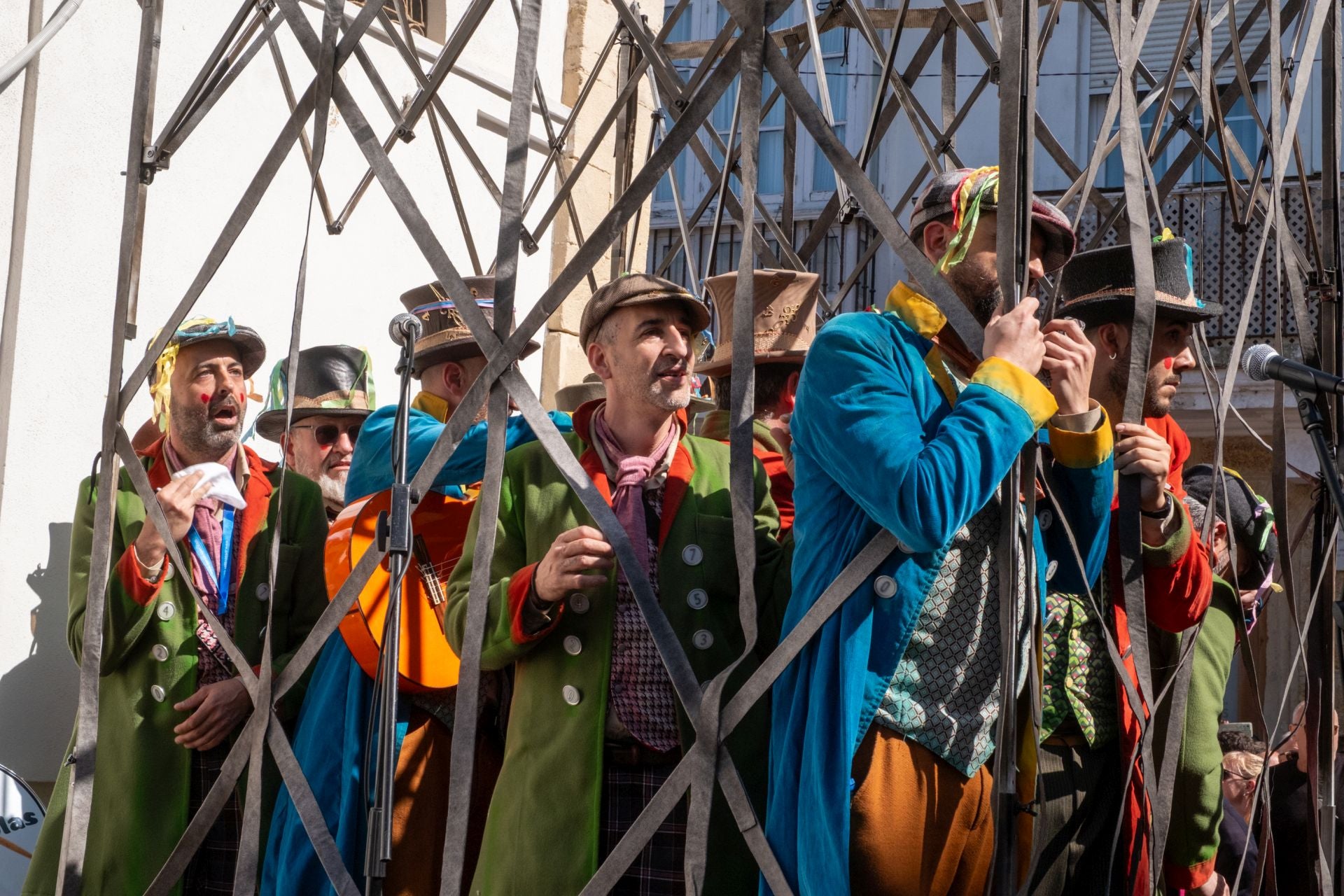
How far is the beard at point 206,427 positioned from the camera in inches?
168

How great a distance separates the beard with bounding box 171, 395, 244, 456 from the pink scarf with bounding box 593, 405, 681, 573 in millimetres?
1345

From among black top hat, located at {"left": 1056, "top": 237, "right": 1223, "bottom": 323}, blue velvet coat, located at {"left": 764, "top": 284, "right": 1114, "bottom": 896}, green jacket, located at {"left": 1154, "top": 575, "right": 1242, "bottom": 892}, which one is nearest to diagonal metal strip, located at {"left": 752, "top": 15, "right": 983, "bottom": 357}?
blue velvet coat, located at {"left": 764, "top": 284, "right": 1114, "bottom": 896}

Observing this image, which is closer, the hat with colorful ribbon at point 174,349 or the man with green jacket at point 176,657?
the man with green jacket at point 176,657

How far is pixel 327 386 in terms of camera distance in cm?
509

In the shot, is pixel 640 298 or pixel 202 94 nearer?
pixel 640 298

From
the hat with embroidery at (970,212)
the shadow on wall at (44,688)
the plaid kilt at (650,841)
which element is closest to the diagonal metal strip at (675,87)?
the hat with embroidery at (970,212)

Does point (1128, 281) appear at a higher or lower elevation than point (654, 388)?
higher

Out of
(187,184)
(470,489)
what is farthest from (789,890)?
(187,184)

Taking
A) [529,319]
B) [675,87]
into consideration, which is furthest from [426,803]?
A: [675,87]

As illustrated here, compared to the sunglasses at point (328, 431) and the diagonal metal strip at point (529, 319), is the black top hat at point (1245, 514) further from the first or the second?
the sunglasses at point (328, 431)

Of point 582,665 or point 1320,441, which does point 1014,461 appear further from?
point 582,665

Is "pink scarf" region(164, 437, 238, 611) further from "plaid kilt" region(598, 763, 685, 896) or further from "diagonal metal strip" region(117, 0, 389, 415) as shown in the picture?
"plaid kilt" region(598, 763, 685, 896)

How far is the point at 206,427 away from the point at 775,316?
1.62 m

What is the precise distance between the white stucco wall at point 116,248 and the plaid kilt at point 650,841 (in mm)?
3219
